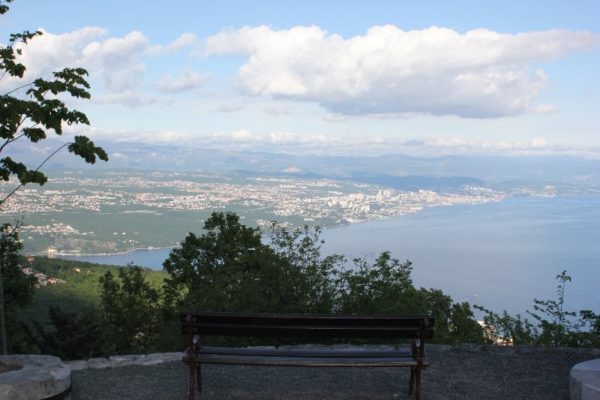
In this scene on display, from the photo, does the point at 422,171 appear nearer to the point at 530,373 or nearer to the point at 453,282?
the point at 453,282

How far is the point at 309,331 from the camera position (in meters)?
4.54

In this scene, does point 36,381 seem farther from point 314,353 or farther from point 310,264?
point 310,264

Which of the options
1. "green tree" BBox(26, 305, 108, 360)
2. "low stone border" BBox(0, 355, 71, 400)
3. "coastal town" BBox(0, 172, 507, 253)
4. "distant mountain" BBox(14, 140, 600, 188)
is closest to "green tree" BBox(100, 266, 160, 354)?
"green tree" BBox(26, 305, 108, 360)

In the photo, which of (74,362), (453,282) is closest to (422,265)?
(453,282)

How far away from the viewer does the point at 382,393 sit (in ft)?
16.5

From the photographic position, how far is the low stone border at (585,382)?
4.39 meters

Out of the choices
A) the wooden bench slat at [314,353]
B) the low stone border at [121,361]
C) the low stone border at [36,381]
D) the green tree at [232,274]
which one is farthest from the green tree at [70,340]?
the wooden bench slat at [314,353]

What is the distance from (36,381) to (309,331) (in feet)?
6.55

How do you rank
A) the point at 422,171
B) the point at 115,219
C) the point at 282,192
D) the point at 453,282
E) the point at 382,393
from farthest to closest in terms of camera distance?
the point at 422,171, the point at 282,192, the point at 115,219, the point at 453,282, the point at 382,393

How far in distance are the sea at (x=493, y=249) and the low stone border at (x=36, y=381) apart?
530cm

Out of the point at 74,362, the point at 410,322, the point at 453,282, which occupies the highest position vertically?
the point at 410,322

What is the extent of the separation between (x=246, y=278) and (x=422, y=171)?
169m

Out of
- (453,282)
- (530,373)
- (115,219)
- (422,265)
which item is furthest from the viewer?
(115,219)

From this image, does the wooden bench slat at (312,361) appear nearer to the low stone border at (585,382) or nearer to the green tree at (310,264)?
the low stone border at (585,382)
